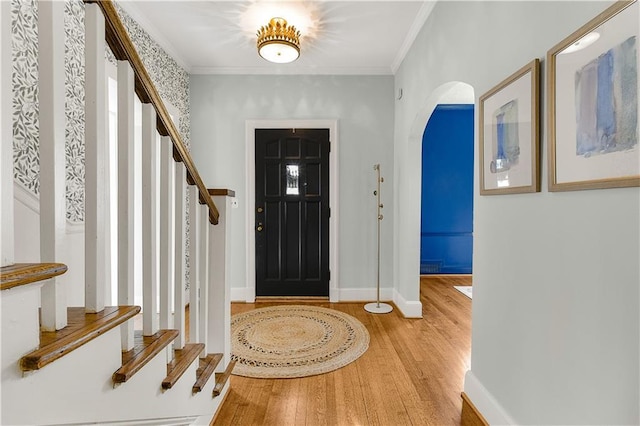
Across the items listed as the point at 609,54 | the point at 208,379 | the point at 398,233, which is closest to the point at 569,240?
the point at 609,54

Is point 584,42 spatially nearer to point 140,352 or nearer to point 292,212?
point 140,352

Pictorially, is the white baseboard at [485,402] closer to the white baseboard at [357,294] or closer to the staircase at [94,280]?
the staircase at [94,280]

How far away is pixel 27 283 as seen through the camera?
61cm

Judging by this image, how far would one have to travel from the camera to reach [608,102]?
1019 millimetres

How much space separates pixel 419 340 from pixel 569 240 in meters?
1.90

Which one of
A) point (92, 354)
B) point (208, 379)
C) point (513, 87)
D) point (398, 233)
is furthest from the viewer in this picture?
point (398, 233)

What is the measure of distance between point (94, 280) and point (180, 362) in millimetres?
677

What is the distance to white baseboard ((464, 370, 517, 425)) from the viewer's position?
1.59 metres

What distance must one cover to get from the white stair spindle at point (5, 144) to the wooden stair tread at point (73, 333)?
7.6 inches

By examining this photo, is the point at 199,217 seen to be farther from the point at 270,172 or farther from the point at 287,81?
the point at 287,81

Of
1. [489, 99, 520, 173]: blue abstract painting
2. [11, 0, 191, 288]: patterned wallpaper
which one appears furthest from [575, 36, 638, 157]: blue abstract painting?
[11, 0, 191, 288]: patterned wallpaper

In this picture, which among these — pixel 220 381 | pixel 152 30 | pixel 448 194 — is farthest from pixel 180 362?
pixel 448 194

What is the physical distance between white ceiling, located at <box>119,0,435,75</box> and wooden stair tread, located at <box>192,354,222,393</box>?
2.62m

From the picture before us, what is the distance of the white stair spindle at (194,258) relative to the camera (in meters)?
1.56
